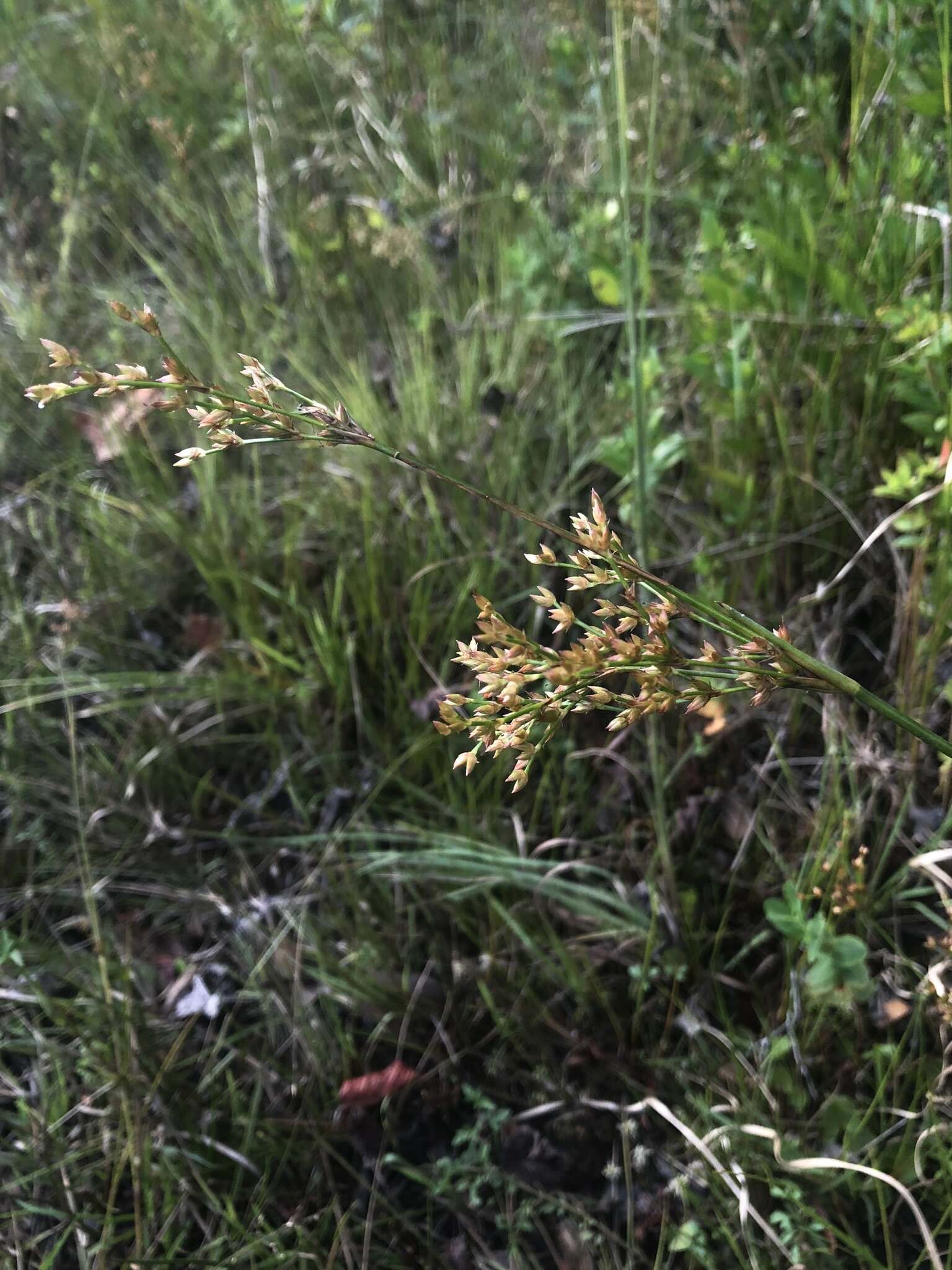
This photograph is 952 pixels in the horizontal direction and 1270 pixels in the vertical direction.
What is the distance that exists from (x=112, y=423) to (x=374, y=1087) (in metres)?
1.42

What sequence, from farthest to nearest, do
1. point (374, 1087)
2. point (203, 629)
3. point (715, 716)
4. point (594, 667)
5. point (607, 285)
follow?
point (203, 629)
point (607, 285)
point (715, 716)
point (374, 1087)
point (594, 667)

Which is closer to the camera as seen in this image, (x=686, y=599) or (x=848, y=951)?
(x=686, y=599)

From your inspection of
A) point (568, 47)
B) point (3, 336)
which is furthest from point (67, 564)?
point (568, 47)

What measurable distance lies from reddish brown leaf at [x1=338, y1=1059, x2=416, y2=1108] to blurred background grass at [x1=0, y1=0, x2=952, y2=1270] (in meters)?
0.02

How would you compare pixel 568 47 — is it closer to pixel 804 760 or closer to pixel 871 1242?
pixel 804 760

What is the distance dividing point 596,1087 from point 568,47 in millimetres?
2243

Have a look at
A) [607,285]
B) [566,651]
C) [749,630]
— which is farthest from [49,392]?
[607,285]

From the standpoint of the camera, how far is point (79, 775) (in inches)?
58.1

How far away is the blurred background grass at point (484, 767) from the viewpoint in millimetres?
1098

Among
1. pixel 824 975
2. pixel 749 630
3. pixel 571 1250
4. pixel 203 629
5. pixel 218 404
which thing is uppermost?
pixel 218 404

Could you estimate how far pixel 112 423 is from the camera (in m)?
1.84

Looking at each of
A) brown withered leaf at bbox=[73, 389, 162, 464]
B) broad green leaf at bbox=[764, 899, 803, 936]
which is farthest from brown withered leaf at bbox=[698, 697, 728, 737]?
brown withered leaf at bbox=[73, 389, 162, 464]

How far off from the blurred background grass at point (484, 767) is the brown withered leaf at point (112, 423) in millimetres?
17

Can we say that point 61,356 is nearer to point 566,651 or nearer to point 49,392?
point 49,392
